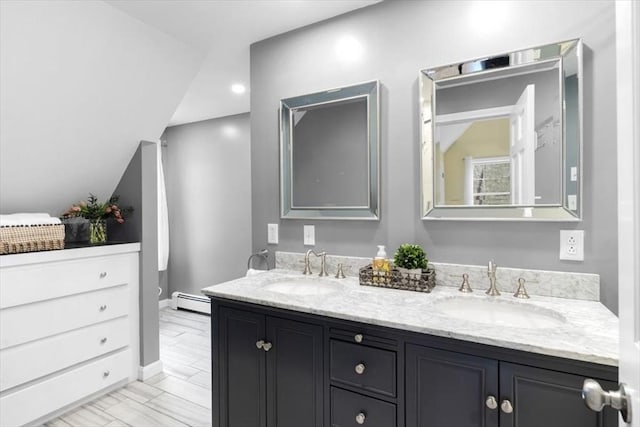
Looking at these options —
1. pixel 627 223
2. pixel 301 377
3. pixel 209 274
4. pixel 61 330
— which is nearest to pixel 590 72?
pixel 627 223

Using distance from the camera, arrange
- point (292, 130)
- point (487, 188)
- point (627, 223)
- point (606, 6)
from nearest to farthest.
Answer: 1. point (627, 223)
2. point (606, 6)
3. point (487, 188)
4. point (292, 130)

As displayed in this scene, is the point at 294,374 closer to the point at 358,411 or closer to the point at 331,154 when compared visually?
the point at 358,411

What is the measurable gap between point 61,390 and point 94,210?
4.06ft

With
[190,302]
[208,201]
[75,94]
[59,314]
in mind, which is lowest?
[190,302]

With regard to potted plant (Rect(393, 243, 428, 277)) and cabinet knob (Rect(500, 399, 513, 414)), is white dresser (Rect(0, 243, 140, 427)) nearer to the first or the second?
potted plant (Rect(393, 243, 428, 277))

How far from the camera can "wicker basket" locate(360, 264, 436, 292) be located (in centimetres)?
154

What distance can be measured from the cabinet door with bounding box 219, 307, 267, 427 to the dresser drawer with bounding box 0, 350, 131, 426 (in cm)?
131

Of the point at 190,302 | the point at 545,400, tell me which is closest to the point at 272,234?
the point at 545,400

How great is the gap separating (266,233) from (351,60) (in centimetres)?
120

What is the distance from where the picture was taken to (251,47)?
7.62 feet

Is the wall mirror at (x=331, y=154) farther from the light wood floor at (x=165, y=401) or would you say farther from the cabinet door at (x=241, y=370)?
the light wood floor at (x=165, y=401)

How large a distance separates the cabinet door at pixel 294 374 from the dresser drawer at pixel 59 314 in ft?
5.26

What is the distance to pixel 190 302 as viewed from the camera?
4.23m

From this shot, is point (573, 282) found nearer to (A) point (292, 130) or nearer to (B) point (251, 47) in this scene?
(A) point (292, 130)
